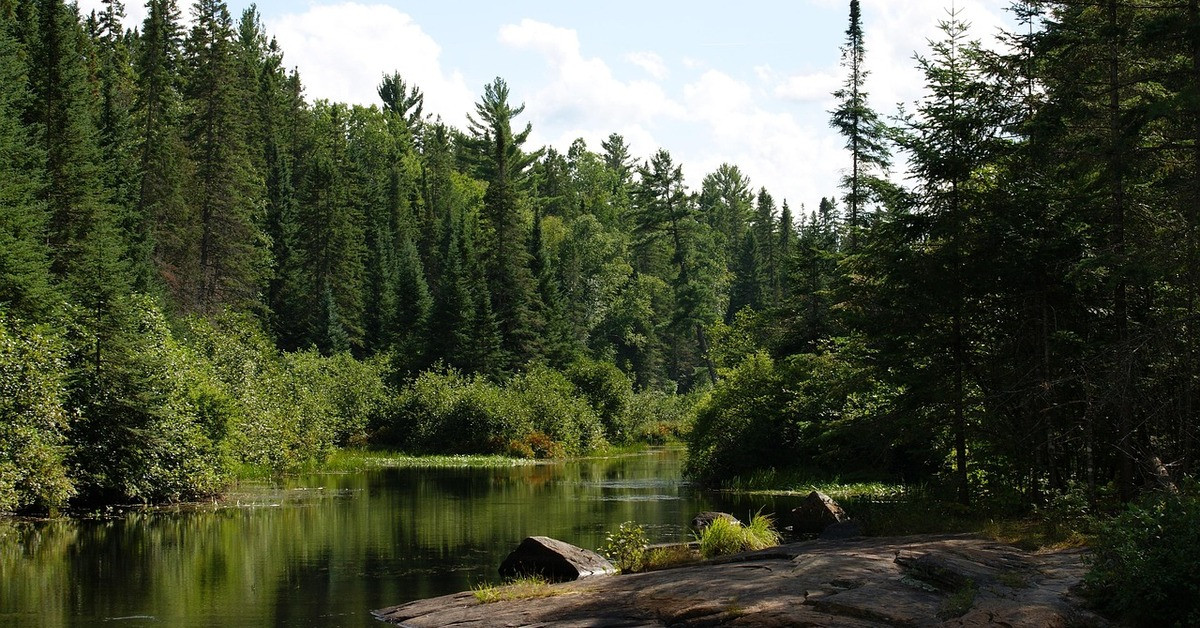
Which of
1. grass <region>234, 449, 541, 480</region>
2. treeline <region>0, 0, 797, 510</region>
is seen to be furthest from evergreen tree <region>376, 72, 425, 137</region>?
grass <region>234, 449, 541, 480</region>

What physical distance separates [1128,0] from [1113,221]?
513 centimetres

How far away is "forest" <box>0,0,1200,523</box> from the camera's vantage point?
20797 millimetres

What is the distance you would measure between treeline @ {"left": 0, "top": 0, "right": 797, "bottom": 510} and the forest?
0.73ft

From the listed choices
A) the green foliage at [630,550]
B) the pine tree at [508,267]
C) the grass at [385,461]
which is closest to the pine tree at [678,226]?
the pine tree at [508,267]

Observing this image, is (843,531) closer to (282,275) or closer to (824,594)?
(824,594)

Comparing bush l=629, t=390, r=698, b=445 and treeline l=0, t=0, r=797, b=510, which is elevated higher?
treeline l=0, t=0, r=797, b=510

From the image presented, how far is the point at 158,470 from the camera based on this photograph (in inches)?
1286

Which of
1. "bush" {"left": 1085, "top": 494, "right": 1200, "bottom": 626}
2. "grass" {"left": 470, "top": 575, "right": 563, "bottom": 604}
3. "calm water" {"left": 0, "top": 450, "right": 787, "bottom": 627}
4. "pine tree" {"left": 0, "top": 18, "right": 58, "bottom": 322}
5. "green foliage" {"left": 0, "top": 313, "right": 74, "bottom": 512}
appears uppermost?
"pine tree" {"left": 0, "top": 18, "right": 58, "bottom": 322}

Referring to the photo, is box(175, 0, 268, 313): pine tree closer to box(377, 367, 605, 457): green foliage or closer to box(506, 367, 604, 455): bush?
box(377, 367, 605, 457): green foliage

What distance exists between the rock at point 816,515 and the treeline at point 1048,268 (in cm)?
203

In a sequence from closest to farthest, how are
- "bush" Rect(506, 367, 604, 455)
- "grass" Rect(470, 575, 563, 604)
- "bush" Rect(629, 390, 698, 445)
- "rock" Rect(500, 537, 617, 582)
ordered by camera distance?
"grass" Rect(470, 575, 563, 604)
"rock" Rect(500, 537, 617, 582)
"bush" Rect(506, 367, 604, 455)
"bush" Rect(629, 390, 698, 445)

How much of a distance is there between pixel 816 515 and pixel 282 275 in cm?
6472

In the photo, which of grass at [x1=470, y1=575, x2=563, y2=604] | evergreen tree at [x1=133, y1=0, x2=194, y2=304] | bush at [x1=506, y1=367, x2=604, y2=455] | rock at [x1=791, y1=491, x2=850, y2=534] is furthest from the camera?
bush at [x1=506, y1=367, x2=604, y2=455]

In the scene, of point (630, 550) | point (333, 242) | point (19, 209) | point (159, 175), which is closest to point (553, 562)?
point (630, 550)
